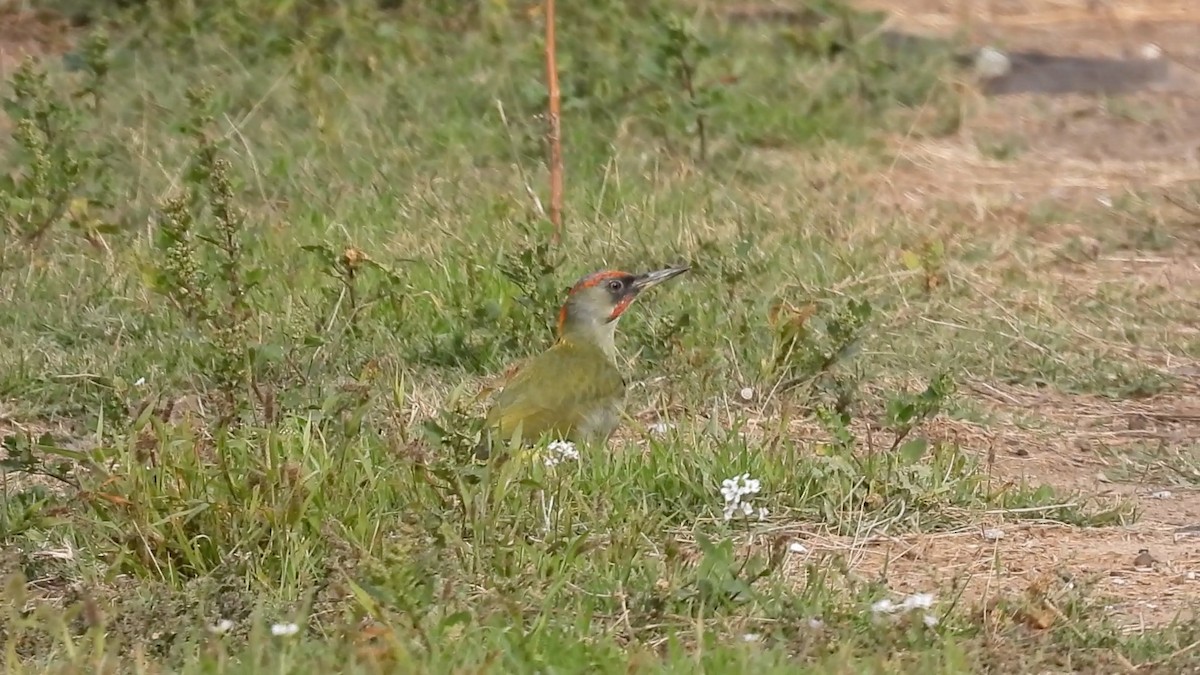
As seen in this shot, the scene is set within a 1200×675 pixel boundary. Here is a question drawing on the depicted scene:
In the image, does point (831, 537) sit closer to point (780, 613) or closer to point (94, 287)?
point (780, 613)

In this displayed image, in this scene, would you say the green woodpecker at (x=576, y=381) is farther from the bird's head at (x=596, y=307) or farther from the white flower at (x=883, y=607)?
the white flower at (x=883, y=607)

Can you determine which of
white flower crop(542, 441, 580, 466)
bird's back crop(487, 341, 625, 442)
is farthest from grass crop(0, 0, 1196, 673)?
bird's back crop(487, 341, 625, 442)

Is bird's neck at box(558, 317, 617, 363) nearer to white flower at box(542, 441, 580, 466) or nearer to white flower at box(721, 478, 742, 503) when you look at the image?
white flower at box(542, 441, 580, 466)

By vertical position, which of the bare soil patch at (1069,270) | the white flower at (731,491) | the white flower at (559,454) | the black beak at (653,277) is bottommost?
the bare soil patch at (1069,270)

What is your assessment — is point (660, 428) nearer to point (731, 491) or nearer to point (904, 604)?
point (731, 491)

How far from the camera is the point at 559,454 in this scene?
4.63 m

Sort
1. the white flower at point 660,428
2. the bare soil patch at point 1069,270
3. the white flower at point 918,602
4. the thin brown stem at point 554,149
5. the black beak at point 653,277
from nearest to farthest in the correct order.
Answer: the white flower at point 918,602
the bare soil patch at point 1069,270
the white flower at point 660,428
the black beak at point 653,277
the thin brown stem at point 554,149

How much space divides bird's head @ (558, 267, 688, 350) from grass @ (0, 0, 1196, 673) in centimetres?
18

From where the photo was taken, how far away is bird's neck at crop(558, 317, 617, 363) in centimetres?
550

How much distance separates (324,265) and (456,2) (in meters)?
3.91

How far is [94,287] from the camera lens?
6.26 metres

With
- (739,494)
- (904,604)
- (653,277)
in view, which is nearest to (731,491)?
(739,494)

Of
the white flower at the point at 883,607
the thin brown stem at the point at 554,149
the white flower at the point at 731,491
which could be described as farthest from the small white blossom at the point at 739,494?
the thin brown stem at the point at 554,149

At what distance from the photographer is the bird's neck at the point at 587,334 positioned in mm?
5496
